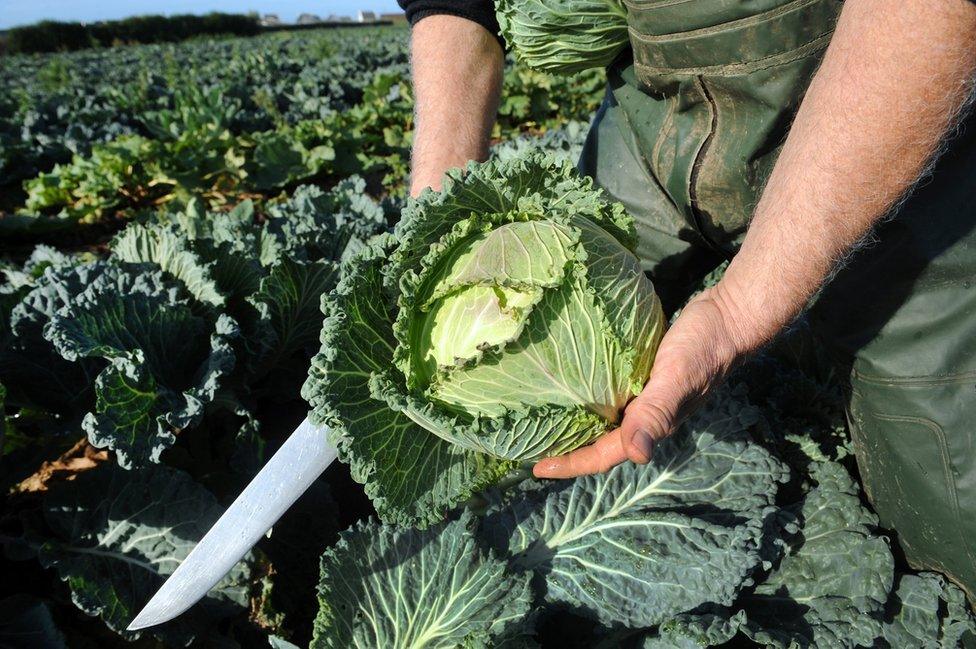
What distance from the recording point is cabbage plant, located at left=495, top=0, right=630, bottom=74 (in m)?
2.60

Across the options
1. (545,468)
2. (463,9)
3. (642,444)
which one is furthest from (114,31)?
(642,444)

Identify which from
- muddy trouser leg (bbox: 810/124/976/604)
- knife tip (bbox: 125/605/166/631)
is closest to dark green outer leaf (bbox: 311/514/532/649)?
knife tip (bbox: 125/605/166/631)

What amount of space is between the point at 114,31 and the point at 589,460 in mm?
59135

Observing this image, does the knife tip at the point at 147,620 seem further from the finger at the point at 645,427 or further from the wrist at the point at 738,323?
the wrist at the point at 738,323

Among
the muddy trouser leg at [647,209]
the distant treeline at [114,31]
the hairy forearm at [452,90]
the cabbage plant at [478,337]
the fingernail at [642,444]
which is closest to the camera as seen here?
the fingernail at [642,444]

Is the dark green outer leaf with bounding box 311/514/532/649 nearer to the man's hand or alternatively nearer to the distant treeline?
the man's hand

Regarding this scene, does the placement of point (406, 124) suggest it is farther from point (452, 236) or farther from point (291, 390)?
point (452, 236)

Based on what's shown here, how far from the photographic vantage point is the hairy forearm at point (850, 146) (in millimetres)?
1572

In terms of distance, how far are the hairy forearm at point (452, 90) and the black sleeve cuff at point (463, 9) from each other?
0.02 meters

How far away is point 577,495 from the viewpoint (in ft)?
7.56

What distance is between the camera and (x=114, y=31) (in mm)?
49562

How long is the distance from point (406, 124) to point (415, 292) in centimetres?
809

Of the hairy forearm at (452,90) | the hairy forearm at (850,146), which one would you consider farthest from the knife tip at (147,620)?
the hairy forearm at (850,146)

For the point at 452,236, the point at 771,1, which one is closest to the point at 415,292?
the point at 452,236
